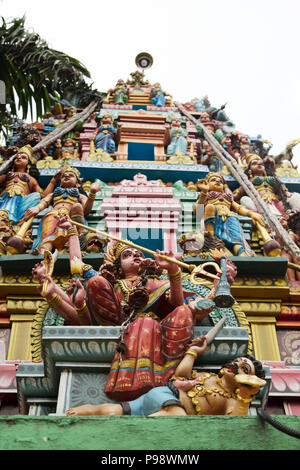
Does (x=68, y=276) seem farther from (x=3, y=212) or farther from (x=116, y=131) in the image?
(x=116, y=131)

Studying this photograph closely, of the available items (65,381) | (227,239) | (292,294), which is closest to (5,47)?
(227,239)

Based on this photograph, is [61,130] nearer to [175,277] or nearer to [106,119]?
[106,119]

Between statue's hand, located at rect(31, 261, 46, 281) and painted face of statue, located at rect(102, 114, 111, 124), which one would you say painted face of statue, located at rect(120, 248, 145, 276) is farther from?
painted face of statue, located at rect(102, 114, 111, 124)

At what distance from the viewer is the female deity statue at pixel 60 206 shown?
769 centimetres

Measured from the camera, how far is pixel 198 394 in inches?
186

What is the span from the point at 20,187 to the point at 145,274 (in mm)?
4334

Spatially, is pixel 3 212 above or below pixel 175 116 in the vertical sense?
below

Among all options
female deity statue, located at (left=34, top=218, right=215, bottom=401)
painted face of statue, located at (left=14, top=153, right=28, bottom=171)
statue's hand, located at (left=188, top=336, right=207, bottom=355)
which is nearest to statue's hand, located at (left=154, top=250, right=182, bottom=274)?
female deity statue, located at (left=34, top=218, right=215, bottom=401)

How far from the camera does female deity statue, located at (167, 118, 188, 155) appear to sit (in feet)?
38.2

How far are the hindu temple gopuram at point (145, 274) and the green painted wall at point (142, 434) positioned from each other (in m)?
0.15

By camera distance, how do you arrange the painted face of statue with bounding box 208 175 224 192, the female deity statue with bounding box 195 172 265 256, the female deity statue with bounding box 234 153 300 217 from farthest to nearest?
the female deity statue with bounding box 234 153 300 217
the painted face of statue with bounding box 208 175 224 192
the female deity statue with bounding box 195 172 265 256

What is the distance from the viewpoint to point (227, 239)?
8.05 metres

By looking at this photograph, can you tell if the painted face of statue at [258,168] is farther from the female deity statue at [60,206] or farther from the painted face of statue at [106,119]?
the painted face of statue at [106,119]

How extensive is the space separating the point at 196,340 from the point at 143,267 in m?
1.03
